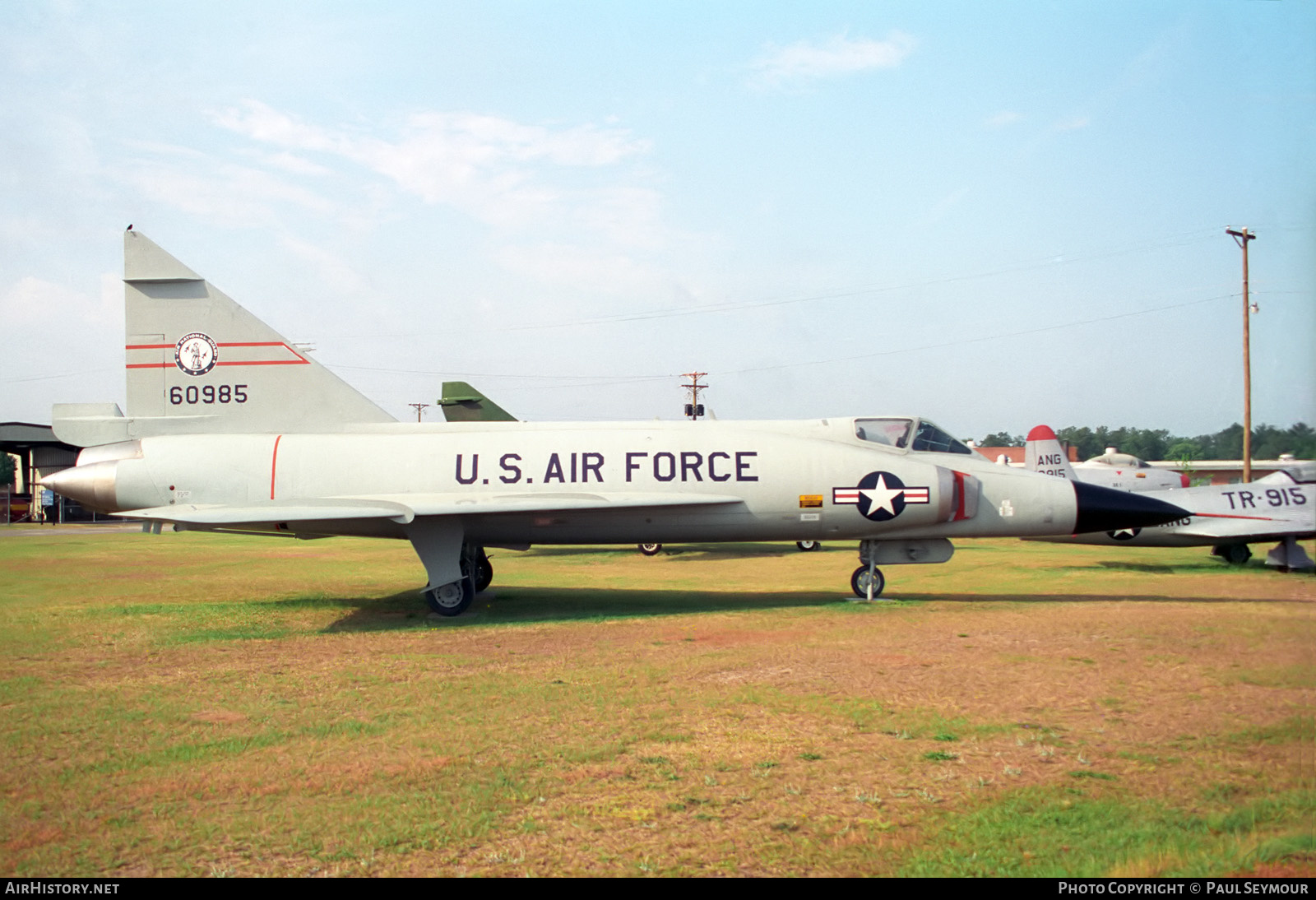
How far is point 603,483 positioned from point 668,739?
22.3 ft


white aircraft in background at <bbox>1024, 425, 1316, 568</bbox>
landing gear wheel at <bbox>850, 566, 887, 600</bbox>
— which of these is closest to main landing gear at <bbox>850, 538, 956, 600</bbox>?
landing gear wheel at <bbox>850, 566, 887, 600</bbox>

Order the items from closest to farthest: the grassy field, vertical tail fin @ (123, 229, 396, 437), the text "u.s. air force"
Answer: the grassy field
the text "u.s. air force"
vertical tail fin @ (123, 229, 396, 437)

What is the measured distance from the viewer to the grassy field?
4.07m

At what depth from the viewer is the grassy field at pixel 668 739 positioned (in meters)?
4.07

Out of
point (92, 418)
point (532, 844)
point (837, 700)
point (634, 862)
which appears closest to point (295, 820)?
point (532, 844)

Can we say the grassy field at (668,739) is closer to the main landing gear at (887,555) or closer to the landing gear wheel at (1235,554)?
the main landing gear at (887,555)

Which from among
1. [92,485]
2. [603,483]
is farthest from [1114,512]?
[92,485]

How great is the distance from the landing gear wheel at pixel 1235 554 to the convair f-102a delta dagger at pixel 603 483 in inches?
247

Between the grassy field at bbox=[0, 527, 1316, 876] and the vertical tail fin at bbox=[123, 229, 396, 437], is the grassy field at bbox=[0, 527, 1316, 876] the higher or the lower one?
the lower one

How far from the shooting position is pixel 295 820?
4484mm

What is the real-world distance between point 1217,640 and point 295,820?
322 inches

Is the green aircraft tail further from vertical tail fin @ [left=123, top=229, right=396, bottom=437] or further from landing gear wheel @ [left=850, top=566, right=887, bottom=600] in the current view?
landing gear wheel @ [left=850, top=566, right=887, bottom=600]

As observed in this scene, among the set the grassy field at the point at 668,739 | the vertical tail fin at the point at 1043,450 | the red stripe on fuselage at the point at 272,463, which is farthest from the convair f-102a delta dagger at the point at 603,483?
the vertical tail fin at the point at 1043,450

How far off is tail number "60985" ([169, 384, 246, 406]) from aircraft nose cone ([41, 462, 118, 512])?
133cm
